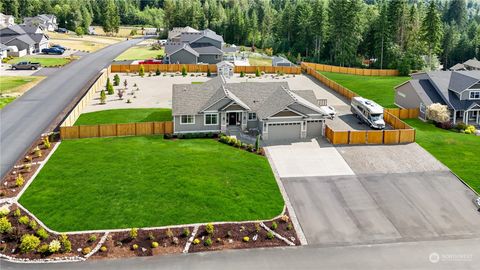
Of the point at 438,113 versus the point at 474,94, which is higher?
the point at 474,94

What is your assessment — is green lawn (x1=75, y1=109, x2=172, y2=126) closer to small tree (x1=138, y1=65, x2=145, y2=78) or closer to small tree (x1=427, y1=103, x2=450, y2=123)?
small tree (x1=138, y1=65, x2=145, y2=78)

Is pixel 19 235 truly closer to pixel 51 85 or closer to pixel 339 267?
pixel 339 267

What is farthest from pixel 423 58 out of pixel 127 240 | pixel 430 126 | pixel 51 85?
pixel 127 240

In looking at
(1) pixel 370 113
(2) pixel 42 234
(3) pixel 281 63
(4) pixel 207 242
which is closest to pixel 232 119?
(1) pixel 370 113

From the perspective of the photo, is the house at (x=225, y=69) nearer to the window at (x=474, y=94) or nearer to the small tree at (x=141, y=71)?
the small tree at (x=141, y=71)

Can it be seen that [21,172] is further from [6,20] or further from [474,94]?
[6,20]

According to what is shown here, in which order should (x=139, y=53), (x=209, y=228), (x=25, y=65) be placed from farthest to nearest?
(x=139, y=53)
(x=25, y=65)
(x=209, y=228)

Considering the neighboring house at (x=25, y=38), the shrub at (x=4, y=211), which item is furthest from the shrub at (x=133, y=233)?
the neighboring house at (x=25, y=38)
